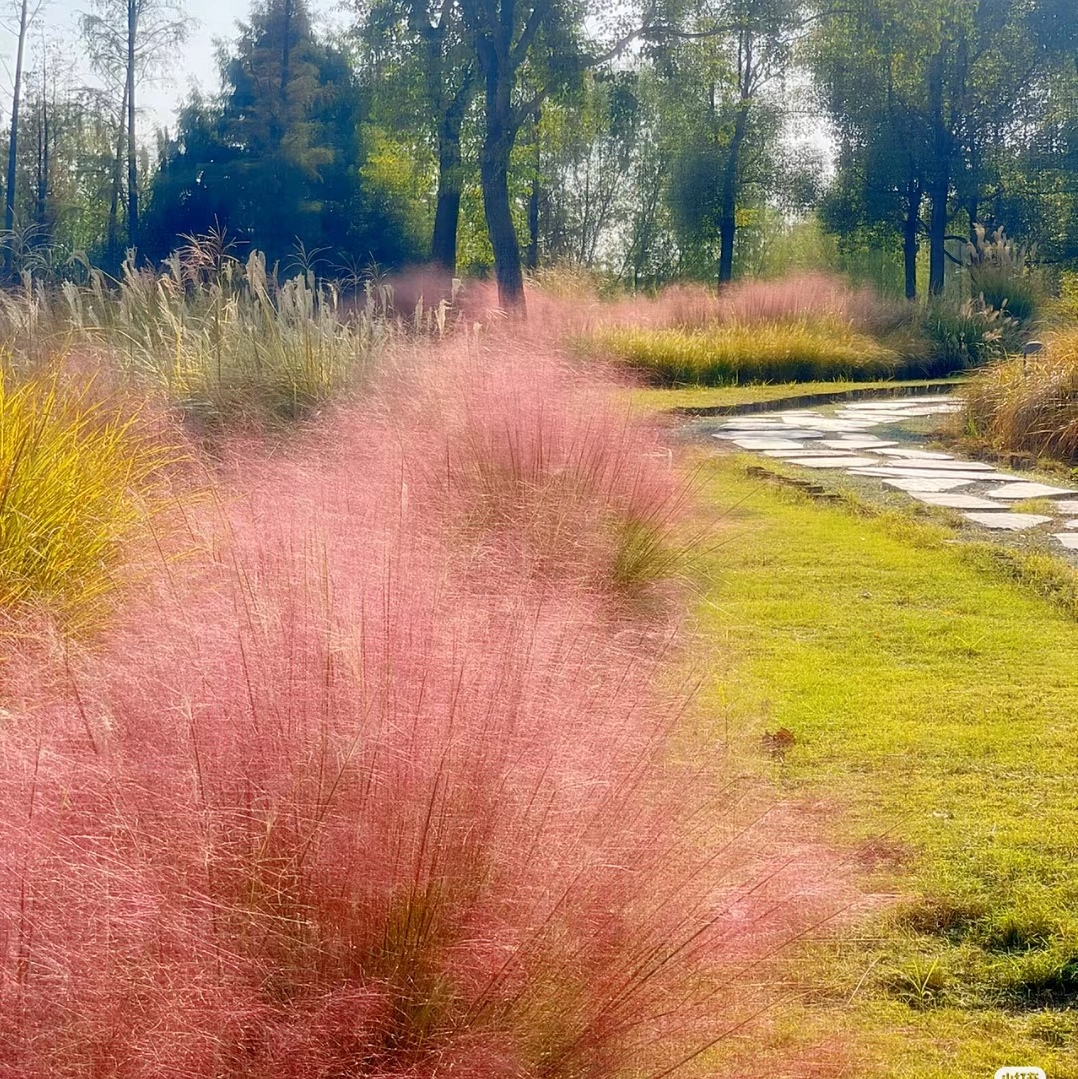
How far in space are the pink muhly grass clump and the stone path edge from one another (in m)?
6.89

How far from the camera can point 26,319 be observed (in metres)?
5.55

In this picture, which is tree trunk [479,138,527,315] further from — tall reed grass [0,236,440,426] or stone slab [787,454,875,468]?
tall reed grass [0,236,440,426]

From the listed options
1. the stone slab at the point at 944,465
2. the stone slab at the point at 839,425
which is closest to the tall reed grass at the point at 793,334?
the stone slab at the point at 839,425

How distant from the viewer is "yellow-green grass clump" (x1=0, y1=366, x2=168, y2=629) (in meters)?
2.66

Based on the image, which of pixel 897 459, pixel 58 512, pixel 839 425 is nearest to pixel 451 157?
pixel 839 425

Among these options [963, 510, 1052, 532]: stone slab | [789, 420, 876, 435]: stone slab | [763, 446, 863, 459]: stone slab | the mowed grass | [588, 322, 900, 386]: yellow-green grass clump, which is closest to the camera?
the mowed grass

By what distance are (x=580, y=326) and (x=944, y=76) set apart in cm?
1510

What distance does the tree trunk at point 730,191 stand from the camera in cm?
2497

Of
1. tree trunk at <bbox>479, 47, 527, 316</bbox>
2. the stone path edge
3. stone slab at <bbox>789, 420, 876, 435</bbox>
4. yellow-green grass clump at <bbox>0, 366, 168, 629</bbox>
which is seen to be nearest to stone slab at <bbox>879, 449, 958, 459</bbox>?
stone slab at <bbox>789, 420, 876, 435</bbox>

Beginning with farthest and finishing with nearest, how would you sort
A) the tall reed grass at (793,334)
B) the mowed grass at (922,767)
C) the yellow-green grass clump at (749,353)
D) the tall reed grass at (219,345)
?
the tall reed grass at (793,334) < the yellow-green grass clump at (749,353) < the tall reed grass at (219,345) < the mowed grass at (922,767)

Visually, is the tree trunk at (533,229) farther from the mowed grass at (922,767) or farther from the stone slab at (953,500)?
the mowed grass at (922,767)

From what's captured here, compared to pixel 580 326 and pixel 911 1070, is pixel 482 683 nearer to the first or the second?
pixel 911 1070

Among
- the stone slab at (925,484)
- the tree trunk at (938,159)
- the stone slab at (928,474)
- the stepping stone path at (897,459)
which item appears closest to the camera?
the stepping stone path at (897,459)

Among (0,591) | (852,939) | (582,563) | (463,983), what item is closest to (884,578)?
(582,563)
